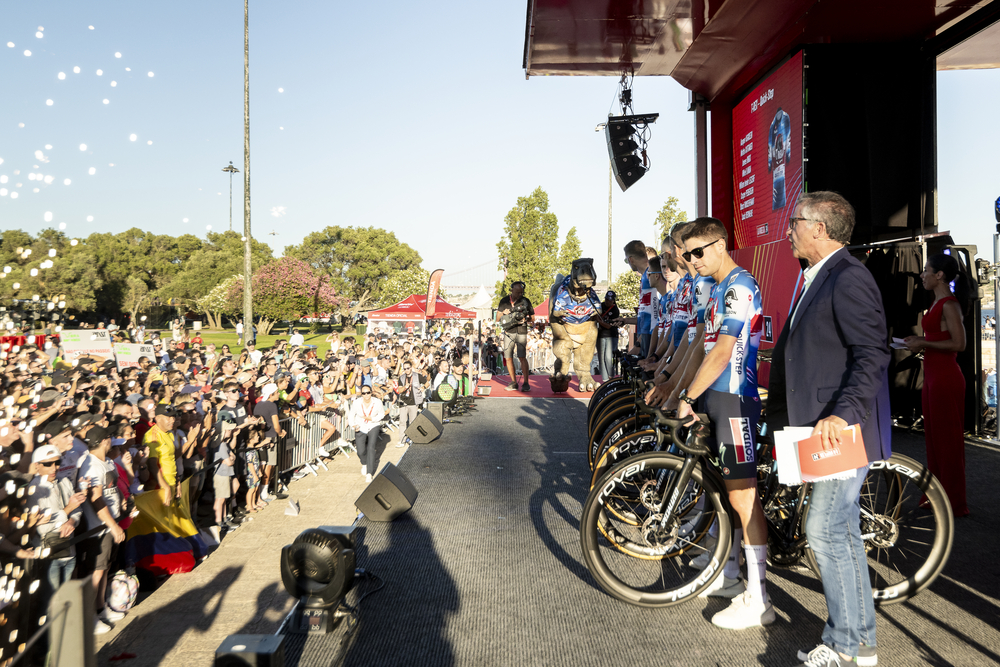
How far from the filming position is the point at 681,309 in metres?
4.11

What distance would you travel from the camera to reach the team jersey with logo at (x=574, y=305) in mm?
7785

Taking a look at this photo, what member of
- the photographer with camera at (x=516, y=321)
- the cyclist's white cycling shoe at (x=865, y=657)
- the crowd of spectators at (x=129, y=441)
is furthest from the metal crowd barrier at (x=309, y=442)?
the cyclist's white cycling shoe at (x=865, y=657)

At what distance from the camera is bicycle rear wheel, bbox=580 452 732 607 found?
2.84m

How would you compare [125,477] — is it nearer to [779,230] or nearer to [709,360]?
[709,360]

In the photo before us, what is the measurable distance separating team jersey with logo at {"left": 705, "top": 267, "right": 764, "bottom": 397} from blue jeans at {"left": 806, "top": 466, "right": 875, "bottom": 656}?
634 millimetres

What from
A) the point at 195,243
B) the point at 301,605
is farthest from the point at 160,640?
the point at 195,243

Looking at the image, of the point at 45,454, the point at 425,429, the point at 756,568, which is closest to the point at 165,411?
the point at 45,454

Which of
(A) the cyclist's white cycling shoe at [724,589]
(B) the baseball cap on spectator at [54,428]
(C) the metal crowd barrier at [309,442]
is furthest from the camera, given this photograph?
(C) the metal crowd barrier at [309,442]

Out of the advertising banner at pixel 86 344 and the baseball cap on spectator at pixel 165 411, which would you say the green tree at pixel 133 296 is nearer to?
the advertising banner at pixel 86 344

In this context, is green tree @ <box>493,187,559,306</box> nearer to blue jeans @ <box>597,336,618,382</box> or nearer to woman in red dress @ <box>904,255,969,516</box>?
blue jeans @ <box>597,336,618,382</box>

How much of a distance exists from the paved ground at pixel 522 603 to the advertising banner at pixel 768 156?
342 centimetres

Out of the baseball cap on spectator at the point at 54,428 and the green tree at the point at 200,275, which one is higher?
the green tree at the point at 200,275

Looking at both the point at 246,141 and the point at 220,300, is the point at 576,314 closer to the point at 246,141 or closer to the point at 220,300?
the point at 246,141

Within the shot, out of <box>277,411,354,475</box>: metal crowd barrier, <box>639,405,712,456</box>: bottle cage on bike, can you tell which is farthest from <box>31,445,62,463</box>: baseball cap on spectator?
<box>277,411,354,475</box>: metal crowd barrier
